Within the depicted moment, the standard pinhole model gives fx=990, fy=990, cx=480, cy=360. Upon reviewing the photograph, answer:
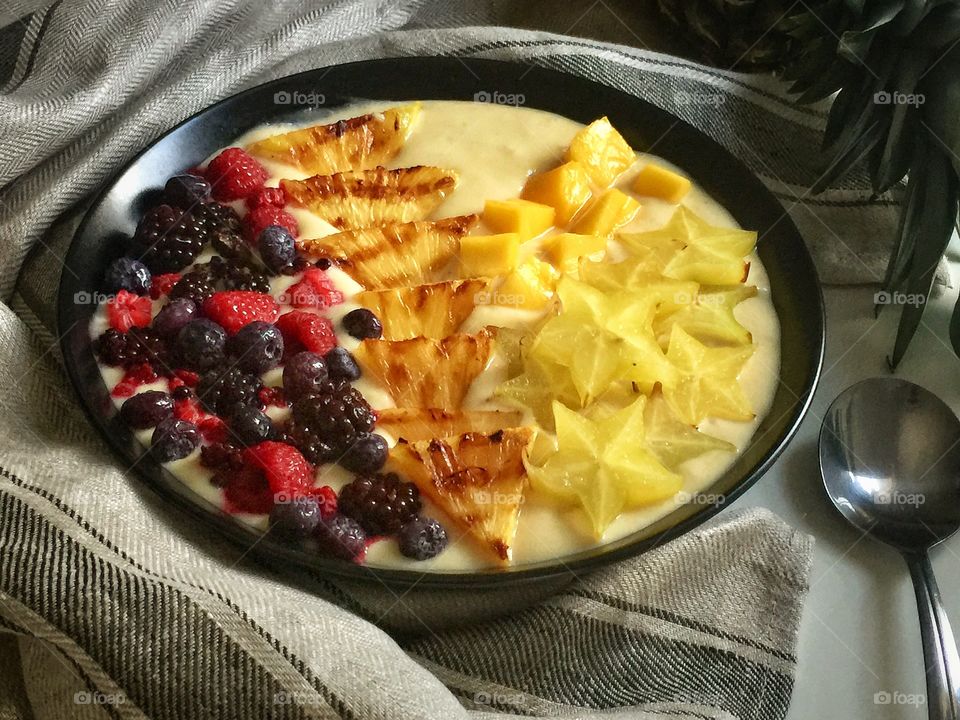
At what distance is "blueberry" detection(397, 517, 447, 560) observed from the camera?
118 cm

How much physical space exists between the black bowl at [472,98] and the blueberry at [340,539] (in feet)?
0.10

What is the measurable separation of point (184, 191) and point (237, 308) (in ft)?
0.91

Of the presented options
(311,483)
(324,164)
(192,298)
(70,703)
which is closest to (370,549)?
(311,483)

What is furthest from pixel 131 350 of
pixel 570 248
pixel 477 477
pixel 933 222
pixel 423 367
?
pixel 933 222

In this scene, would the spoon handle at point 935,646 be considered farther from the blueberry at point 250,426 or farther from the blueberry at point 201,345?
the blueberry at point 201,345

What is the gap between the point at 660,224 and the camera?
1.62 m

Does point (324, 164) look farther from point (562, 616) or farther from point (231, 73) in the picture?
point (562, 616)

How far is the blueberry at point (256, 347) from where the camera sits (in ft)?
4.35

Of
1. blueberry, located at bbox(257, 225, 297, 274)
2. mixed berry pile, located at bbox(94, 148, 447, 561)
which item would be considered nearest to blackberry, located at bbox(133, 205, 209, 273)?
mixed berry pile, located at bbox(94, 148, 447, 561)

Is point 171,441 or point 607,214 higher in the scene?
point 607,214

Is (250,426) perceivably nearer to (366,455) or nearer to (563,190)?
(366,455)

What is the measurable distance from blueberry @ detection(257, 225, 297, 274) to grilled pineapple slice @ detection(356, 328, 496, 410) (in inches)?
8.0

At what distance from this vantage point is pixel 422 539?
1.18m

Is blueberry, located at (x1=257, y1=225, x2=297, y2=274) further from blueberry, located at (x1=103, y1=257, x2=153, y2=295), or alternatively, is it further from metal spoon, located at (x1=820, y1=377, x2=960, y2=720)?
metal spoon, located at (x1=820, y1=377, x2=960, y2=720)
